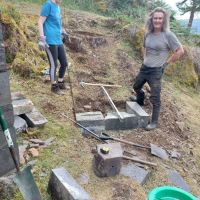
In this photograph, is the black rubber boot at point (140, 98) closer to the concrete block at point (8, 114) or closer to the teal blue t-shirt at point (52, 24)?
the teal blue t-shirt at point (52, 24)

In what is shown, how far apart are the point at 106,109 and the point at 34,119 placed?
164 centimetres

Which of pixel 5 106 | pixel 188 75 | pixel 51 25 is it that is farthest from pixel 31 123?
pixel 188 75

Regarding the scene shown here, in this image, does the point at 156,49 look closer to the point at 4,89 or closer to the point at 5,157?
the point at 4,89

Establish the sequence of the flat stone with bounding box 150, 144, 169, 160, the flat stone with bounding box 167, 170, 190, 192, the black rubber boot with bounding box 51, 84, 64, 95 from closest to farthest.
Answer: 1. the flat stone with bounding box 167, 170, 190, 192
2. the flat stone with bounding box 150, 144, 169, 160
3. the black rubber boot with bounding box 51, 84, 64, 95

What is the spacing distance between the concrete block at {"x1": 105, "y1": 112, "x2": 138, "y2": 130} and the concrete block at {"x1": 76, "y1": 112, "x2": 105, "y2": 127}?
0.11 meters

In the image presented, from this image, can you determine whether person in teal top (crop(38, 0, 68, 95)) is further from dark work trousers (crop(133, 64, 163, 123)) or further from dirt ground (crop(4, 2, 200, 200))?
dark work trousers (crop(133, 64, 163, 123))

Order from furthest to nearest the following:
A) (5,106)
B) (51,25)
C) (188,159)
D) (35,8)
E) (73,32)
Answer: (35,8) → (73,32) → (51,25) → (188,159) → (5,106)

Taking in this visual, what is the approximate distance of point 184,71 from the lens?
9.41 meters

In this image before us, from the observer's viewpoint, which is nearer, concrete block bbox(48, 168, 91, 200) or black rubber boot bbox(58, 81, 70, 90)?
concrete block bbox(48, 168, 91, 200)

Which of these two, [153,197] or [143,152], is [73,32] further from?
[153,197]

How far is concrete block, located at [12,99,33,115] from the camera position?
456 cm

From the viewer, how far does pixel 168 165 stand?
4590mm

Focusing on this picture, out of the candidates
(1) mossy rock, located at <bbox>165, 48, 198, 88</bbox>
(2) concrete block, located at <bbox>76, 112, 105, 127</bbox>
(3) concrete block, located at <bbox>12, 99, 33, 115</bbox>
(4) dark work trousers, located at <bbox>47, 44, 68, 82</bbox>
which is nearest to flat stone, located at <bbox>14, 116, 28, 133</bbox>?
(3) concrete block, located at <bbox>12, 99, 33, 115</bbox>

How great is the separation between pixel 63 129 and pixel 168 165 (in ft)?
5.25
